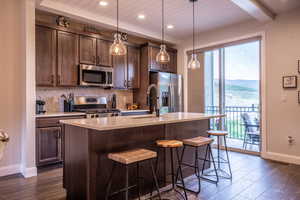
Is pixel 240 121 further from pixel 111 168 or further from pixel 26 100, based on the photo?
pixel 26 100

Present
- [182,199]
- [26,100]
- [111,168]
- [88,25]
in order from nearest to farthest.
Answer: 1. [111,168]
2. [182,199]
3. [26,100]
4. [88,25]

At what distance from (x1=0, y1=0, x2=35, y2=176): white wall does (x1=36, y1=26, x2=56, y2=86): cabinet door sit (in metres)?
0.28

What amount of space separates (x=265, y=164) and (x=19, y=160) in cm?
416

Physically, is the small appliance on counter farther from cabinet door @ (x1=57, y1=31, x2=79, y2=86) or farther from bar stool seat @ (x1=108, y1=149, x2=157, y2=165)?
bar stool seat @ (x1=108, y1=149, x2=157, y2=165)

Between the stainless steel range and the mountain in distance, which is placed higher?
the mountain in distance

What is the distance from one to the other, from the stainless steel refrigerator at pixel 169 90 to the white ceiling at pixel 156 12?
3.73ft

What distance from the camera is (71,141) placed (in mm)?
2361

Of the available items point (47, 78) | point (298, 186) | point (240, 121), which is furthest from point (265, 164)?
point (47, 78)

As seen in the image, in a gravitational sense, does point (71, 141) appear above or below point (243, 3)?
below

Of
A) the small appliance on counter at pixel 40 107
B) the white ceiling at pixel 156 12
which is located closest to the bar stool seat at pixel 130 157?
the small appliance on counter at pixel 40 107

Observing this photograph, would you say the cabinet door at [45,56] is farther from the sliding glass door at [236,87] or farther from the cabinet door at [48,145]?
the sliding glass door at [236,87]

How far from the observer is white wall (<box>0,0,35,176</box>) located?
3236 millimetres

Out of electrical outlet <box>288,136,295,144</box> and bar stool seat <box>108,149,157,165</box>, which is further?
electrical outlet <box>288,136,295,144</box>

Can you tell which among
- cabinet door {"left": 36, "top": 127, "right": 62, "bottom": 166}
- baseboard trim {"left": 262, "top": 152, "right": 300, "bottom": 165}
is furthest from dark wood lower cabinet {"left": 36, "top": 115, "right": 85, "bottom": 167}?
baseboard trim {"left": 262, "top": 152, "right": 300, "bottom": 165}
